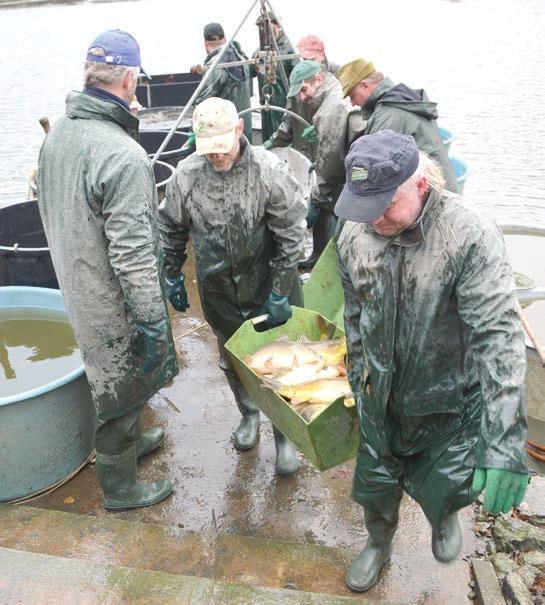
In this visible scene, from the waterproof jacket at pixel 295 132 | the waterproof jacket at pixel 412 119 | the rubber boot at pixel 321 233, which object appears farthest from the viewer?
the waterproof jacket at pixel 295 132

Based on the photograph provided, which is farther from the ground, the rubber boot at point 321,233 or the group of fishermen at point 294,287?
the group of fishermen at point 294,287

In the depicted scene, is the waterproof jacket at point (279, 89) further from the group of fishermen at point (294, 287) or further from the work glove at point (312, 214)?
the group of fishermen at point (294, 287)

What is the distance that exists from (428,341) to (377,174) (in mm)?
718

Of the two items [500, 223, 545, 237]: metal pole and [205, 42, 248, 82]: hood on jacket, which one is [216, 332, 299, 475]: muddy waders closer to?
[205, 42, 248, 82]: hood on jacket

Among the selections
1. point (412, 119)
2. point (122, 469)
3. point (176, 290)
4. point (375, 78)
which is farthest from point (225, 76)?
point (122, 469)

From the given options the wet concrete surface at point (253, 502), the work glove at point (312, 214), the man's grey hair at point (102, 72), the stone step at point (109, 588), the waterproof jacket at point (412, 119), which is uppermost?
the man's grey hair at point (102, 72)

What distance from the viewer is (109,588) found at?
9.10ft

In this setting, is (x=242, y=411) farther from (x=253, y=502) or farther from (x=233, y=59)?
(x=233, y=59)

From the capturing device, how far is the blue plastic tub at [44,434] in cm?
379

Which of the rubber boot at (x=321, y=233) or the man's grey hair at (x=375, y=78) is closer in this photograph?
the man's grey hair at (x=375, y=78)

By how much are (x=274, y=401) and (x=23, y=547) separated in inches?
58.6

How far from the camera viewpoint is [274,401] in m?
3.52

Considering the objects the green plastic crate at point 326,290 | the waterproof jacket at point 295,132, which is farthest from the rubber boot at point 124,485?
the waterproof jacket at point 295,132

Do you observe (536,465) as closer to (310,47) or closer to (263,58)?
(310,47)
